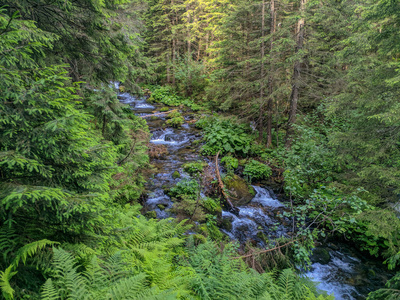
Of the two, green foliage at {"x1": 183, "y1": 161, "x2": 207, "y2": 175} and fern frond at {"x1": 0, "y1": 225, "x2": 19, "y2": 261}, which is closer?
fern frond at {"x1": 0, "y1": 225, "x2": 19, "y2": 261}

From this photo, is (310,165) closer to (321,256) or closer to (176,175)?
(321,256)

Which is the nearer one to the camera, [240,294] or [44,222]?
[44,222]

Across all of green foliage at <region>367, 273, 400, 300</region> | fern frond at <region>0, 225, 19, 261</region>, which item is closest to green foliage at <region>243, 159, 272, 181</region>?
green foliage at <region>367, 273, 400, 300</region>

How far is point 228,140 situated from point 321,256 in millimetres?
7010

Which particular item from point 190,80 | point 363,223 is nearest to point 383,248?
point 363,223

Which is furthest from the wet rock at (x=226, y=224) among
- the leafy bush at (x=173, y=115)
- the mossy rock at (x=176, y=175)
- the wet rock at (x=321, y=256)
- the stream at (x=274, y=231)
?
the leafy bush at (x=173, y=115)

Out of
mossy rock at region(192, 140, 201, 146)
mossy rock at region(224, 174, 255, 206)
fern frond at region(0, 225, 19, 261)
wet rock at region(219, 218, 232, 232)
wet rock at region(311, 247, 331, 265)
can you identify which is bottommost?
wet rock at region(311, 247, 331, 265)

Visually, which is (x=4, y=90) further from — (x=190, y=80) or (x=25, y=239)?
(x=190, y=80)

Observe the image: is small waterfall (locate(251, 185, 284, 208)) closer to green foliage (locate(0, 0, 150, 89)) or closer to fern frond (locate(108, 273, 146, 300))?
green foliage (locate(0, 0, 150, 89))

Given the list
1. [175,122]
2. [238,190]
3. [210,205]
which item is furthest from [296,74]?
[175,122]

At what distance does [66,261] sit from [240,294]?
87.9 inches

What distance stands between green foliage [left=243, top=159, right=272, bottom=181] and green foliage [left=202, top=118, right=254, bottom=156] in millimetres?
1392

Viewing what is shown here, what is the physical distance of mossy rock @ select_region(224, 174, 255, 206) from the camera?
868 centimetres

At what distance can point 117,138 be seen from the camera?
5848 millimetres
